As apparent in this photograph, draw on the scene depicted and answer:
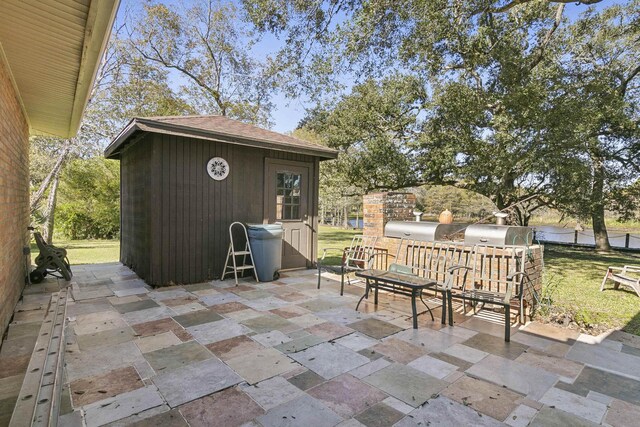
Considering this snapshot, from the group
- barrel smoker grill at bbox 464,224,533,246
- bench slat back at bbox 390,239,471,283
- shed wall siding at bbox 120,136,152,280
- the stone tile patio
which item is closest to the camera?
the stone tile patio

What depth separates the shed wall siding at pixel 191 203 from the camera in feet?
16.6

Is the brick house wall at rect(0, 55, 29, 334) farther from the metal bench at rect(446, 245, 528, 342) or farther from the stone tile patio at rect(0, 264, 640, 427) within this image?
the metal bench at rect(446, 245, 528, 342)

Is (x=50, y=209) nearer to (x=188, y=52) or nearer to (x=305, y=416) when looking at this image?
(x=188, y=52)

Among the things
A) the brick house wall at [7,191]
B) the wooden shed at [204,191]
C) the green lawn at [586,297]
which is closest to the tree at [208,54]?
the green lawn at [586,297]

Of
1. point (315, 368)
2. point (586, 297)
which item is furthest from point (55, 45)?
point (586, 297)

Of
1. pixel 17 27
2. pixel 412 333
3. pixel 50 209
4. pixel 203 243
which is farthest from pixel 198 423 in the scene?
pixel 50 209

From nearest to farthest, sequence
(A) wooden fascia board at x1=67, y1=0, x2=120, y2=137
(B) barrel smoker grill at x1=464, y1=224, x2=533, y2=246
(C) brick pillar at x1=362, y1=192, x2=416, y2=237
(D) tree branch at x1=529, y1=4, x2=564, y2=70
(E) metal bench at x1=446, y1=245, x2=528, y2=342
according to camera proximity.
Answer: (A) wooden fascia board at x1=67, y1=0, x2=120, y2=137 < (E) metal bench at x1=446, y1=245, x2=528, y2=342 < (B) barrel smoker grill at x1=464, y1=224, x2=533, y2=246 < (C) brick pillar at x1=362, y1=192, x2=416, y2=237 < (D) tree branch at x1=529, y1=4, x2=564, y2=70

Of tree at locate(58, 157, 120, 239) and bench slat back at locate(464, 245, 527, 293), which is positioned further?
tree at locate(58, 157, 120, 239)

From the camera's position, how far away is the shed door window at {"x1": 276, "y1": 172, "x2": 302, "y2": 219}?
6.45 metres

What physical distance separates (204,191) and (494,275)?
176 inches

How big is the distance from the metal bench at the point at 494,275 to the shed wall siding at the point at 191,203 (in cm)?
366

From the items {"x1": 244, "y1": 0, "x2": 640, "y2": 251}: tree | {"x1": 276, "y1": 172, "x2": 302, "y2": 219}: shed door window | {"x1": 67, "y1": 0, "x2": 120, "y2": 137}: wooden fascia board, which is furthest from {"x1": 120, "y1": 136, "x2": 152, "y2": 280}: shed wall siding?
{"x1": 244, "y1": 0, "x2": 640, "y2": 251}: tree

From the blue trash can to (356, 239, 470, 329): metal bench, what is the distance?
5.79 ft

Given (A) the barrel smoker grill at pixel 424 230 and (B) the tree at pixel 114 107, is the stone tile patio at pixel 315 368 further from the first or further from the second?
(B) the tree at pixel 114 107
